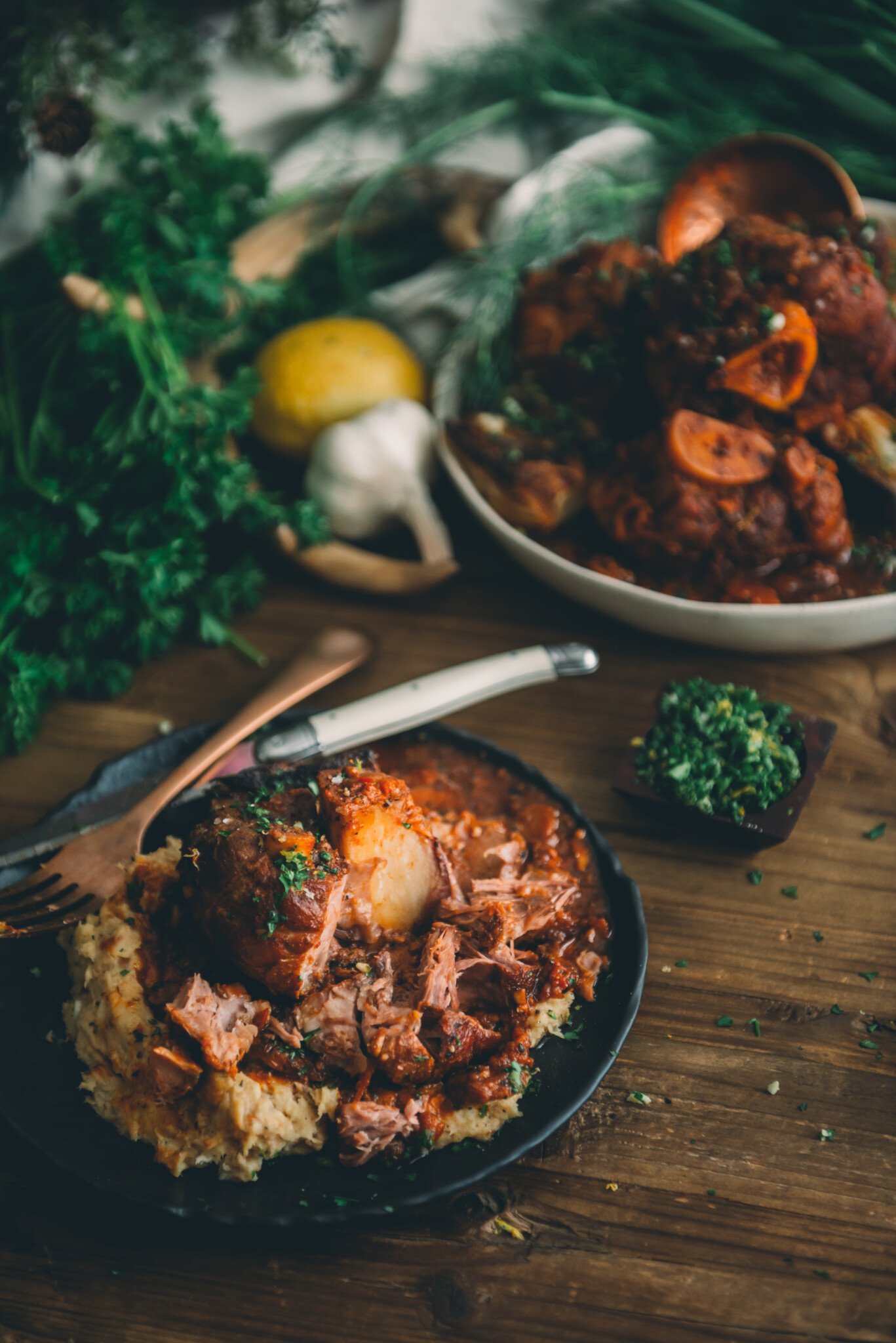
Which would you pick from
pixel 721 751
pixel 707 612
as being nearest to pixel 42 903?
pixel 721 751

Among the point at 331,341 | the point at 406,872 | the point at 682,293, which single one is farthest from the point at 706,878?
the point at 331,341

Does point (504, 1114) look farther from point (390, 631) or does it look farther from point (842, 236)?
point (842, 236)

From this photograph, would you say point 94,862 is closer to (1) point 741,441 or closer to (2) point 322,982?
(2) point 322,982

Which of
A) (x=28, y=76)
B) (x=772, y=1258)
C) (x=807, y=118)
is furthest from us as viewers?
(x=807, y=118)

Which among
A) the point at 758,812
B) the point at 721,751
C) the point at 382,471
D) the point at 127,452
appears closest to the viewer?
the point at 758,812

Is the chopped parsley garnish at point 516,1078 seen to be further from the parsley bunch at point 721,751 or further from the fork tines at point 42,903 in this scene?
the fork tines at point 42,903

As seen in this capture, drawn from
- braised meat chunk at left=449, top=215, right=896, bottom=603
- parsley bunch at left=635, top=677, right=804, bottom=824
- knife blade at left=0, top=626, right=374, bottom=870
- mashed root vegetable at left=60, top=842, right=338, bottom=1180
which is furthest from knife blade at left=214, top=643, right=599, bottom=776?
mashed root vegetable at left=60, top=842, right=338, bottom=1180

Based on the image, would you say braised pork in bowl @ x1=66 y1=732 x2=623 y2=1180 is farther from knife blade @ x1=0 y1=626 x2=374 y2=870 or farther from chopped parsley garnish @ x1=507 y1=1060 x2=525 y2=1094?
knife blade @ x1=0 y1=626 x2=374 y2=870
